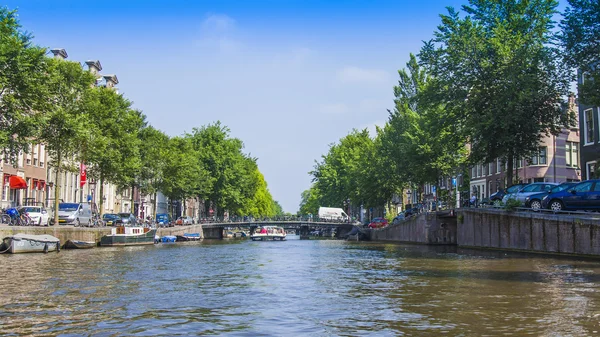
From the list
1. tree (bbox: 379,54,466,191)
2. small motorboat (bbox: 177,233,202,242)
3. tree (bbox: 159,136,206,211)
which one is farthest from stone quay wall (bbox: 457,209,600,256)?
tree (bbox: 159,136,206,211)

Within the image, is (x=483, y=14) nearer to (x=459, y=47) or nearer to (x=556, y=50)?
(x=459, y=47)

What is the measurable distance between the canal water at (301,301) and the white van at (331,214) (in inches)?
3403

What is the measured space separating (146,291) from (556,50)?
33.1 meters

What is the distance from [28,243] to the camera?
136 ft

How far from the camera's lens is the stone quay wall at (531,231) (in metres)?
35.8

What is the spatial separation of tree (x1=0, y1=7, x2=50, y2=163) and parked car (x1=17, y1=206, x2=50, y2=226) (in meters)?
7.69

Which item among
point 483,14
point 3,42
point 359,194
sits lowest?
point 359,194

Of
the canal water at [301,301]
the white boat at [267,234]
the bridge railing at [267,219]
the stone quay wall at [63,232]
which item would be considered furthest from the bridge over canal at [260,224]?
the canal water at [301,301]

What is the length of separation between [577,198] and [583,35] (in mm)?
9757

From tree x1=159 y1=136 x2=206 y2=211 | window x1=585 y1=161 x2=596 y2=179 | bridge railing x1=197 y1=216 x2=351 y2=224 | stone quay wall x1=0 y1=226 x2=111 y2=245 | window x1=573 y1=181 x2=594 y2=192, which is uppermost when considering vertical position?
tree x1=159 y1=136 x2=206 y2=211

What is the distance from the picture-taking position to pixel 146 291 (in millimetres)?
22047

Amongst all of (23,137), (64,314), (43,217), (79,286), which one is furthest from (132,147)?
(64,314)

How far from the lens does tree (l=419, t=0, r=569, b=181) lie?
4688 cm

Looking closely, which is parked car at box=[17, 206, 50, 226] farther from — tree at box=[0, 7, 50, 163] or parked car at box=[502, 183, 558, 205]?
parked car at box=[502, 183, 558, 205]
